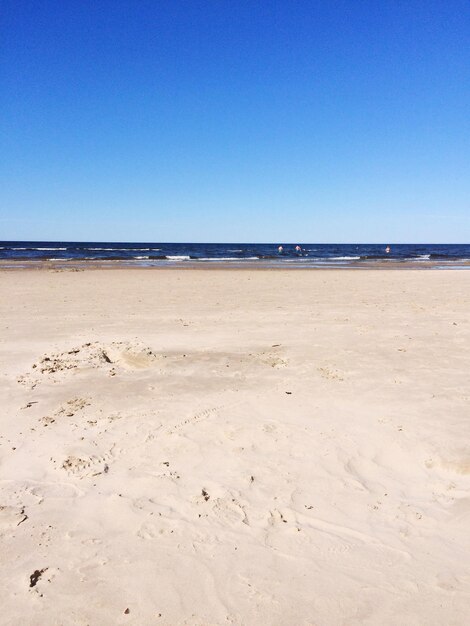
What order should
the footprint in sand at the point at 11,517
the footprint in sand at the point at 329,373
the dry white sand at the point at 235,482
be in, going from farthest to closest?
the footprint in sand at the point at 329,373 → the footprint in sand at the point at 11,517 → the dry white sand at the point at 235,482

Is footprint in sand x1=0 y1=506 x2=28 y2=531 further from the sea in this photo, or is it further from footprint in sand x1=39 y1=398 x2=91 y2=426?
the sea

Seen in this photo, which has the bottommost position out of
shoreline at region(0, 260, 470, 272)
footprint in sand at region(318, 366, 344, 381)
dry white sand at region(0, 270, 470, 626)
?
dry white sand at region(0, 270, 470, 626)

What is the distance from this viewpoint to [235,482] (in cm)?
357

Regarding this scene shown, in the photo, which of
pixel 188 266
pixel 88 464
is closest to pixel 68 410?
pixel 88 464

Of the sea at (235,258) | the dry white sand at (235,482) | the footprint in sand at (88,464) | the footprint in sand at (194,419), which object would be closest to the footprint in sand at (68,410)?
the dry white sand at (235,482)

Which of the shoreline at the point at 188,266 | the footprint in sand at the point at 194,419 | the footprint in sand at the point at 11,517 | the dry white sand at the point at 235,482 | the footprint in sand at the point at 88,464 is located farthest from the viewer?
the shoreline at the point at 188,266

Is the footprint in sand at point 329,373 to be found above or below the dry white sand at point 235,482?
above

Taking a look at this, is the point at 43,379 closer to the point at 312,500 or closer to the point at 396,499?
the point at 312,500

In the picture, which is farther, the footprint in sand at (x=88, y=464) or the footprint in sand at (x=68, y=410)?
the footprint in sand at (x=68, y=410)

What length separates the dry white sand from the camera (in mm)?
2463

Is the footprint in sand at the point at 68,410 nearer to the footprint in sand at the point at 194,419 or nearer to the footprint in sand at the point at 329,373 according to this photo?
the footprint in sand at the point at 194,419

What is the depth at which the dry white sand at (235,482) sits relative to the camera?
8.08ft

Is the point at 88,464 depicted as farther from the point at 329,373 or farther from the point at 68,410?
the point at 329,373

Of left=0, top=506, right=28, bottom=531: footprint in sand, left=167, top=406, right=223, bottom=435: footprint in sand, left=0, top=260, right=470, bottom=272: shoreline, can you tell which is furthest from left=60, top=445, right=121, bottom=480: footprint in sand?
left=0, top=260, right=470, bottom=272: shoreline
